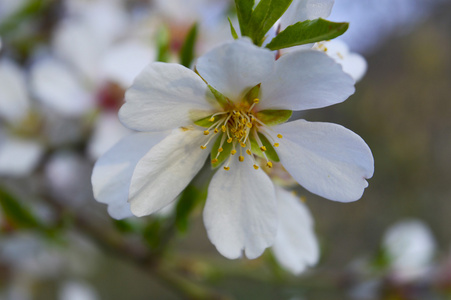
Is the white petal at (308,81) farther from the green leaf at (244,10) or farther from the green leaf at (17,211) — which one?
the green leaf at (17,211)

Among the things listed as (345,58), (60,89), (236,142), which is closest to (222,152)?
(236,142)

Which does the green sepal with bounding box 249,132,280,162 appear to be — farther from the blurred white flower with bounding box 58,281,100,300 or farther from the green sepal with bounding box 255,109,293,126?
the blurred white flower with bounding box 58,281,100,300

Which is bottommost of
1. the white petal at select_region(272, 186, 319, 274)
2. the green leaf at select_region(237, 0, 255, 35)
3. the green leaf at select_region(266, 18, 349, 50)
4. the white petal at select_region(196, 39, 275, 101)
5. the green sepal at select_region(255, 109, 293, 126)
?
the white petal at select_region(272, 186, 319, 274)

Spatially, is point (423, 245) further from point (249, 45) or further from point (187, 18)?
point (249, 45)

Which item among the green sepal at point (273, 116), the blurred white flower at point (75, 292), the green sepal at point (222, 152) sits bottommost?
the blurred white flower at point (75, 292)

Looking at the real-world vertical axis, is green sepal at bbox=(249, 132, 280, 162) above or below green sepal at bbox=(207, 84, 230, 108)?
below

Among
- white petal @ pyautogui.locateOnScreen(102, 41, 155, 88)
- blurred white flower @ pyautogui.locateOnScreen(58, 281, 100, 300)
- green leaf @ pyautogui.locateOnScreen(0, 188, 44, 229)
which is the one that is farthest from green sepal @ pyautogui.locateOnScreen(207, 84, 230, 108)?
blurred white flower @ pyautogui.locateOnScreen(58, 281, 100, 300)

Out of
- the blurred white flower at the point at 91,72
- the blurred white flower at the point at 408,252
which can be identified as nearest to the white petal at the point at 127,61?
the blurred white flower at the point at 91,72
